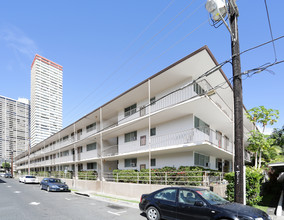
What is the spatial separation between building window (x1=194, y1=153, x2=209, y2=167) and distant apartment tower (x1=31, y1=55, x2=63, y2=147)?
62161 millimetres

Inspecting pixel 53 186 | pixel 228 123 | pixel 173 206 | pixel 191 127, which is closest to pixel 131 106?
pixel 191 127

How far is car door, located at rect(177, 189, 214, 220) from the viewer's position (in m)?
6.48

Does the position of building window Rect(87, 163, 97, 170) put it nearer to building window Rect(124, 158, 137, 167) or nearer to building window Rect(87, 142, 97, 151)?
building window Rect(87, 142, 97, 151)

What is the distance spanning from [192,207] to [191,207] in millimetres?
43

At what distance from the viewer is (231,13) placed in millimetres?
9016

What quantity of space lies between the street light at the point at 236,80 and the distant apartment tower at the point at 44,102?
6880cm

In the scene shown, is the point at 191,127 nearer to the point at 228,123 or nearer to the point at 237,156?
the point at 228,123

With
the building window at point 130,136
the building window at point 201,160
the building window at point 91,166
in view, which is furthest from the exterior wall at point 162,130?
the building window at point 91,166

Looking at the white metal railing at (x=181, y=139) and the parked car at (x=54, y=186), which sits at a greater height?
the white metal railing at (x=181, y=139)

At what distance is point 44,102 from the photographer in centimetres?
8381

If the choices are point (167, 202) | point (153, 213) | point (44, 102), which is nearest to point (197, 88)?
point (167, 202)

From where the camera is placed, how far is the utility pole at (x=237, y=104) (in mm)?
7863

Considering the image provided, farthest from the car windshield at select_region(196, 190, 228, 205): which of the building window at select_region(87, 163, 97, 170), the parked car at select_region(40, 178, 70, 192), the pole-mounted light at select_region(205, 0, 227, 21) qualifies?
the building window at select_region(87, 163, 97, 170)

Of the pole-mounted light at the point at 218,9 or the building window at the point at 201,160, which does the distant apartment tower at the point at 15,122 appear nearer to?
the building window at the point at 201,160
